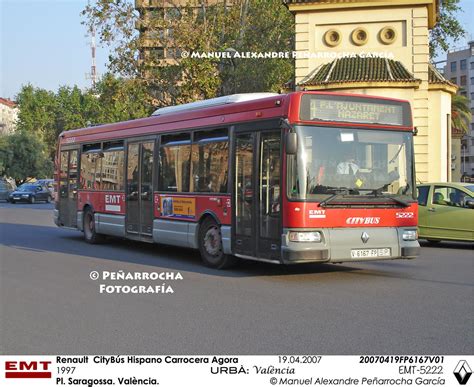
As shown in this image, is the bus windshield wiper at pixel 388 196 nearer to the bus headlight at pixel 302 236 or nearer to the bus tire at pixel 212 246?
the bus headlight at pixel 302 236

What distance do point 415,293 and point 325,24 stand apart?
23099 millimetres

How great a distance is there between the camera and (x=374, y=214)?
1101 cm

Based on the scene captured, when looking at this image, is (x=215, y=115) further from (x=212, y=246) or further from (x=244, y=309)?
(x=244, y=309)

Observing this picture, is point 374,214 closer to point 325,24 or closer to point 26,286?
point 26,286

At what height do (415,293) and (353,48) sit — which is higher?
(353,48)

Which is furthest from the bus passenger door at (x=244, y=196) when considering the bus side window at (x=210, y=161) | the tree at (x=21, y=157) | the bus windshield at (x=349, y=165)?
the tree at (x=21, y=157)

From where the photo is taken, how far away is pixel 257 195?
37.0ft

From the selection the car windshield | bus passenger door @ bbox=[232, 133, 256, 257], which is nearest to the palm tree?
the car windshield

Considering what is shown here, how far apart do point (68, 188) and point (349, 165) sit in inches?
426

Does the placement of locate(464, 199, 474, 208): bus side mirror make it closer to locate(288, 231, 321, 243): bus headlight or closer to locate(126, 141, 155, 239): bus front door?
locate(288, 231, 321, 243): bus headlight

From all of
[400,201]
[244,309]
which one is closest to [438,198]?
[400,201]

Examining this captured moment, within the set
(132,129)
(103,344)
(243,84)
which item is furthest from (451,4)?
(103,344)

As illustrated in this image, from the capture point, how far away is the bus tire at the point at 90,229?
695 inches

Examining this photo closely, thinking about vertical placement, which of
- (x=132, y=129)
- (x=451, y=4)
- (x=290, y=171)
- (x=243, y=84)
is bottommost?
(x=290, y=171)
